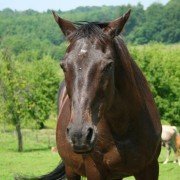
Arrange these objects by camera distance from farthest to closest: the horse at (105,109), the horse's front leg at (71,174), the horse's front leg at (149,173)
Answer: the horse's front leg at (71,174) < the horse's front leg at (149,173) < the horse at (105,109)

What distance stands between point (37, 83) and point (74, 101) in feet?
138

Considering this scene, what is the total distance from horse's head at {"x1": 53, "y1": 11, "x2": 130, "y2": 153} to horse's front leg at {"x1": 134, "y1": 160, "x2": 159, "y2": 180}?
118 cm

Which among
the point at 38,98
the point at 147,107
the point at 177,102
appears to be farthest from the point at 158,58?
the point at 147,107

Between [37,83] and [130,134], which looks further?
[37,83]

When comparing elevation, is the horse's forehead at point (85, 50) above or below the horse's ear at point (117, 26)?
below

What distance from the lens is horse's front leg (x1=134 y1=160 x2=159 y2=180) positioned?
4.41 meters

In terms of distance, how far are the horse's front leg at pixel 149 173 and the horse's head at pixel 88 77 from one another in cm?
118

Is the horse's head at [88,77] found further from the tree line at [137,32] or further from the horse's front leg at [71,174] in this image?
the tree line at [137,32]

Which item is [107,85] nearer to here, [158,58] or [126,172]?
[126,172]

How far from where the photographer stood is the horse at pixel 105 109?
10.5 ft

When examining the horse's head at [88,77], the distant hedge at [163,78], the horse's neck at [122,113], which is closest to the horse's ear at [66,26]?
the horse's head at [88,77]

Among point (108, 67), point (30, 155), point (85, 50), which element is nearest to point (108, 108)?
point (108, 67)

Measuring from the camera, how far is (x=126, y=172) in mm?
4277

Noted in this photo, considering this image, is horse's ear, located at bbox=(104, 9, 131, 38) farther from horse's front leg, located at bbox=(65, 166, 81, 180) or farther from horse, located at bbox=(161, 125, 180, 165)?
horse, located at bbox=(161, 125, 180, 165)
